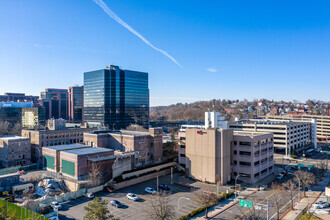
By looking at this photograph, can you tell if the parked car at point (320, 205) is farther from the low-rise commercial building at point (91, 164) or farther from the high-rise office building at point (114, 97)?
the high-rise office building at point (114, 97)

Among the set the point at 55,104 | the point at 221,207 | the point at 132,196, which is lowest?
the point at 221,207

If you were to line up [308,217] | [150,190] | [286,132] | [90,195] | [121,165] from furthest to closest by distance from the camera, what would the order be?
[286,132]
[121,165]
[150,190]
[90,195]
[308,217]

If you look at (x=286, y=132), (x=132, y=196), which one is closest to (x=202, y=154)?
(x=132, y=196)

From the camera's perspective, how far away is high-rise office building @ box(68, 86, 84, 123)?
586 ft

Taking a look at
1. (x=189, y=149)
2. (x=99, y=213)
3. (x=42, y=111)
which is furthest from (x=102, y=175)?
(x=42, y=111)

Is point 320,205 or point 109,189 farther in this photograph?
point 109,189

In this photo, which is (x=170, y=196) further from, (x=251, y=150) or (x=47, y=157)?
(x=47, y=157)

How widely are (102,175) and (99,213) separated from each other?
82.2ft

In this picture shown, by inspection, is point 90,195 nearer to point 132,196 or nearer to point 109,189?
point 109,189

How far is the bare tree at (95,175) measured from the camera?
4912 centimetres

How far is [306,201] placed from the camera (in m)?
43.4

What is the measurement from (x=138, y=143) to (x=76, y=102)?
131m

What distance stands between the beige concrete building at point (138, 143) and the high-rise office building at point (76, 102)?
380 feet

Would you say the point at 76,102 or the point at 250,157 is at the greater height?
the point at 76,102
